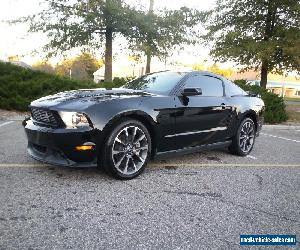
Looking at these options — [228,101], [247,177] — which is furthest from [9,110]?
[247,177]

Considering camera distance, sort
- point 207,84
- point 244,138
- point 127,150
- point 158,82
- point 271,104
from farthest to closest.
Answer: point 271,104, point 244,138, point 207,84, point 158,82, point 127,150

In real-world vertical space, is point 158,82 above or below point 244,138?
above

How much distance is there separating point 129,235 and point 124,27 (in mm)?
13491

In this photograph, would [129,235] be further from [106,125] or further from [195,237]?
[106,125]

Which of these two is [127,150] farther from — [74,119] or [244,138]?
[244,138]

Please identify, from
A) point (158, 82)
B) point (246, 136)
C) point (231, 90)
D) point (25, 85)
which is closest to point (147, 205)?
point (158, 82)

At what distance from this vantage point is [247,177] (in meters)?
4.98

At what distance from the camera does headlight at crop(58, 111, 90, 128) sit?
4055mm

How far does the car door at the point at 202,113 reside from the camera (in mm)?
4992

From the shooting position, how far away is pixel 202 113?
5281 mm

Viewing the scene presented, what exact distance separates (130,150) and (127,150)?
0.05 meters

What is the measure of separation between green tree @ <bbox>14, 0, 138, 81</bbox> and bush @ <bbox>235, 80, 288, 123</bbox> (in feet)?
19.5

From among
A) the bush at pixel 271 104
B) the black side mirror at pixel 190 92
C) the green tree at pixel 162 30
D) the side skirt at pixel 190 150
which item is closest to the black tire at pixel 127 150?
the side skirt at pixel 190 150

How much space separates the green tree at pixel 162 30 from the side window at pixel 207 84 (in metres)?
9.72
